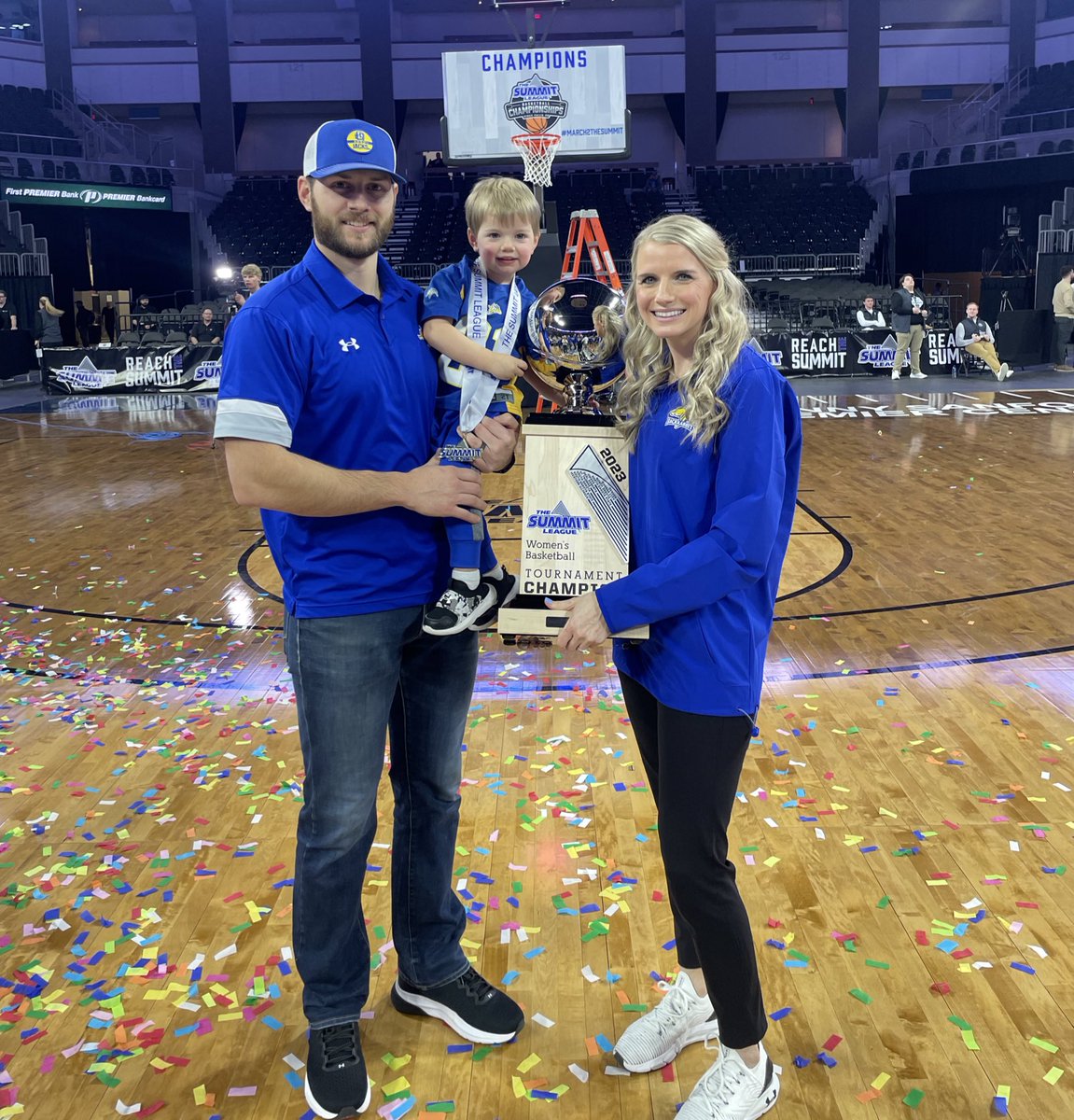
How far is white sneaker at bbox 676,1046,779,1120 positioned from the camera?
207cm

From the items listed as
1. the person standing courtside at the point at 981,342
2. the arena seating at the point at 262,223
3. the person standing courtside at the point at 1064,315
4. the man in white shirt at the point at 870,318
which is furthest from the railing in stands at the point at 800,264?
the arena seating at the point at 262,223

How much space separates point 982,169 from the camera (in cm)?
2012

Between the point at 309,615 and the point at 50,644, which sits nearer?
the point at 309,615

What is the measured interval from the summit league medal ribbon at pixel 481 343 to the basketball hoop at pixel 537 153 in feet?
45.1

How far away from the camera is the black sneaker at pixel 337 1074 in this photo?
216cm

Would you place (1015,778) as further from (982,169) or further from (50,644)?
(982,169)

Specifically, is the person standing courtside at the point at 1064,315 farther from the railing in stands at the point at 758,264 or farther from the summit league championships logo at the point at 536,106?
the summit league championships logo at the point at 536,106

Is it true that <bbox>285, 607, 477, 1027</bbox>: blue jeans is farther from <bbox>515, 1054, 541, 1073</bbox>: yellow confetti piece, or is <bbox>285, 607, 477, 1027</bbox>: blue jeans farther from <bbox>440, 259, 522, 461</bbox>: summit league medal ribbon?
<bbox>440, 259, 522, 461</bbox>: summit league medal ribbon

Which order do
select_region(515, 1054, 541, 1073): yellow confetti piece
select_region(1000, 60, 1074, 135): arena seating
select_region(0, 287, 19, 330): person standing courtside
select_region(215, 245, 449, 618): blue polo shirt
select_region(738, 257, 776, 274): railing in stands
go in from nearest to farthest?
1. select_region(215, 245, 449, 618): blue polo shirt
2. select_region(515, 1054, 541, 1073): yellow confetti piece
3. select_region(0, 287, 19, 330): person standing courtside
4. select_region(1000, 60, 1074, 135): arena seating
5. select_region(738, 257, 776, 274): railing in stands

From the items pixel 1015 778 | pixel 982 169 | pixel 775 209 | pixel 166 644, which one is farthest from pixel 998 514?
pixel 775 209

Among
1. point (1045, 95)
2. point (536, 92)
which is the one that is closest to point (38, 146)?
point (536, 92)

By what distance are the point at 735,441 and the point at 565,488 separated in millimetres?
357

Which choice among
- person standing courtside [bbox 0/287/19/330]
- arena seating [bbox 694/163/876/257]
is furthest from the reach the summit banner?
arena seating [bbox 694/163/876/257]

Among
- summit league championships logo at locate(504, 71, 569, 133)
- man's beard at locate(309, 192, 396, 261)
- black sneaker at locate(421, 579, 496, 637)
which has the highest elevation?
summit league championships logo at locate(504, 71, 569, 133)
